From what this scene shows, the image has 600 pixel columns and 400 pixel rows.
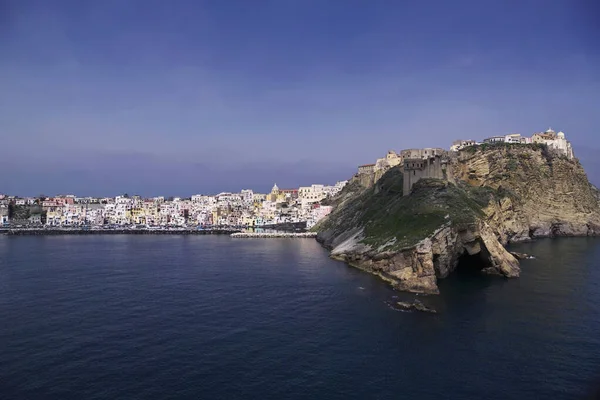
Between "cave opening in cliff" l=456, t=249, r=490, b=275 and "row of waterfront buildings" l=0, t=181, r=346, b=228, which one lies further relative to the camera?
"row of waterfront buildings" l=0, t=181, r=346, b=228

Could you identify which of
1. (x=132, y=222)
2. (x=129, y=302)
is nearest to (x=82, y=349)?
(x=129, y=302)

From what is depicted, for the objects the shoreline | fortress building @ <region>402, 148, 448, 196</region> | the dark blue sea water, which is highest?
fortress building @ <region>402, 148, 448, 196</region>

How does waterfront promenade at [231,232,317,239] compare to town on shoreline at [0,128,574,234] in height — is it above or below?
below

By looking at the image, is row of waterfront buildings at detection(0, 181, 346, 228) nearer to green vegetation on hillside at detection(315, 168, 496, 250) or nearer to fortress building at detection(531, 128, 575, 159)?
green vegetation on hillside at detection(315, 168, 496, 250)

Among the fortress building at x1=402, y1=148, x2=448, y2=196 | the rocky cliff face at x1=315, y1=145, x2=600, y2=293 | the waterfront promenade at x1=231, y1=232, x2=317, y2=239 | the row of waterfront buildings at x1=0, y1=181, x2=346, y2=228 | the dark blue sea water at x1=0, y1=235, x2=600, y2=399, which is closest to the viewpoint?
the dark blue sea water at x1=0, y1=235, x2=600, y2=399

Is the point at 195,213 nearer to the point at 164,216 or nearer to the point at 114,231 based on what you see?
the point at 164,216

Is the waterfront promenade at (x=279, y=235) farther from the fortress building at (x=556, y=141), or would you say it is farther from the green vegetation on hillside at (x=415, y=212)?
the fortress building at (x=556, y=141)

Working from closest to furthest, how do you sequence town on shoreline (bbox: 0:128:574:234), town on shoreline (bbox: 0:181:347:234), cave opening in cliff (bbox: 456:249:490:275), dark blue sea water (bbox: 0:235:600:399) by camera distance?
1. dark blue sea water (bbox: 0:235:600:399)
2. cave opening in cliff (bbox: 456:249:490:275)
3. town on shoreline (bbox: 0:128:574:234)
4. town on shoreline (bbox: 0:181:347:234)

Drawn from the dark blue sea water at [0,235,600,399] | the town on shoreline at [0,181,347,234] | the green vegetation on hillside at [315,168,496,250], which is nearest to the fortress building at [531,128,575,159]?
the green vegetation on hillside at [315,168,496,250]
